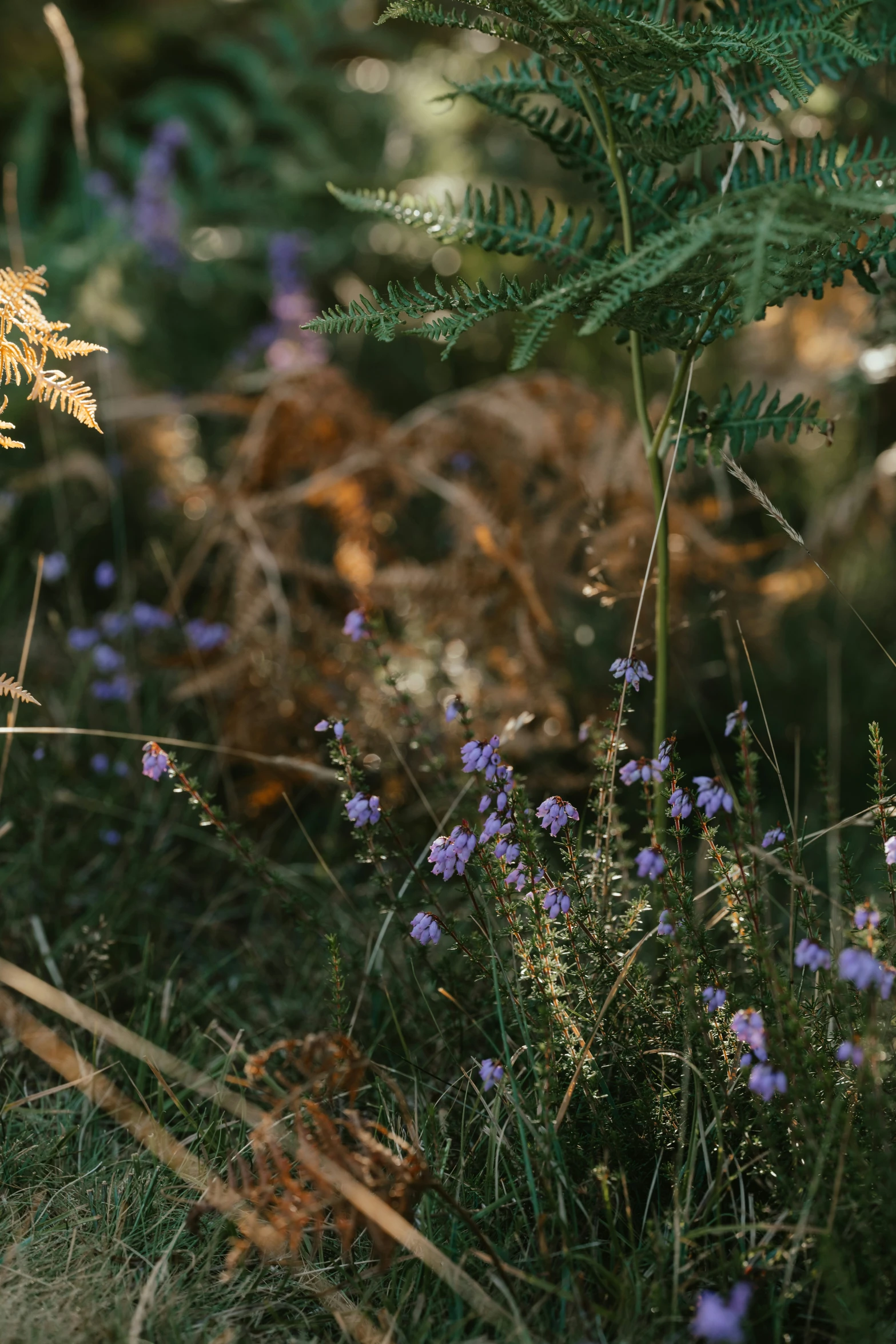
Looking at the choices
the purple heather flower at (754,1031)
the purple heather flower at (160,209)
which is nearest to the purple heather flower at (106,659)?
the purple heather flower at (754,1031)

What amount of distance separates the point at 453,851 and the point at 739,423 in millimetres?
812

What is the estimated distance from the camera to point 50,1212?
1473 mm

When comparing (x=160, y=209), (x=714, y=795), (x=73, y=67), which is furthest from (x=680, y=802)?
(x=160, y=209)

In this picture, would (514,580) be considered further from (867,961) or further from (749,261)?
(867,961)

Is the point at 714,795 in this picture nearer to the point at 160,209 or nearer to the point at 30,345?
the point at 30,345

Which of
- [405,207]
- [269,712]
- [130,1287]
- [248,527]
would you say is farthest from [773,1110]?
[248,527]

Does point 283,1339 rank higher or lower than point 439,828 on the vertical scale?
lower

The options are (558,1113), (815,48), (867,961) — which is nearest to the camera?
(867,961)

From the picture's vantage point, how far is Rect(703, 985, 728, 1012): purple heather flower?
135cm

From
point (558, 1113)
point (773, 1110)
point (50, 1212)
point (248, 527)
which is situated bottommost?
point (50, 1212)

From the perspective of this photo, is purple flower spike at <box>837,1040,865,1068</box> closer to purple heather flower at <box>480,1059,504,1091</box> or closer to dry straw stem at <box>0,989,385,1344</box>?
purple heather flower at <box>480,1059,504,1091</box>

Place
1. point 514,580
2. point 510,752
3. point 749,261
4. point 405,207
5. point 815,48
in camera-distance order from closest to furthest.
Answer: point 749,261 < point 405,207 < point 815,48 < point 510,752 < point 514,580

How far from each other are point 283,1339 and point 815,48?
216 centimetres

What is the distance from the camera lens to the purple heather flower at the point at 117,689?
254 cm
